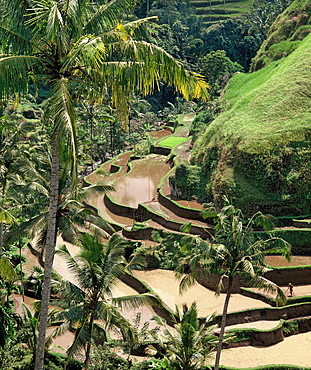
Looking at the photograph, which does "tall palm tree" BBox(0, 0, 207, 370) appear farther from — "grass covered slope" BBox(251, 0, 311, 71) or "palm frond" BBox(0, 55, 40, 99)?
"grass covered slope" BBox(251, 0, 311, 71)

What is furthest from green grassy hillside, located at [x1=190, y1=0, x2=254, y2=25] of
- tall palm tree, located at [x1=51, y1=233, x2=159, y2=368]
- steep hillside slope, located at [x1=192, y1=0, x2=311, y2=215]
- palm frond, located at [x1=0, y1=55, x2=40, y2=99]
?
palm frond, located at [x1=0, y1=55, x2=40, y2=99]

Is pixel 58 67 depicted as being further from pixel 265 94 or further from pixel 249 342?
pixel 265 94

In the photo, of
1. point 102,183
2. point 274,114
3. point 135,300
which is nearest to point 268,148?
point 274,114

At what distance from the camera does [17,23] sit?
9.50 metres

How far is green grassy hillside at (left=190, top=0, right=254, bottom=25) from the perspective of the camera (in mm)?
88375

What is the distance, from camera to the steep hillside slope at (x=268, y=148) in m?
28.3

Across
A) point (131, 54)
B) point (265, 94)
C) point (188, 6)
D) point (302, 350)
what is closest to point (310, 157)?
point (265, 94)

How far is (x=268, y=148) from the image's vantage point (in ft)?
96.3

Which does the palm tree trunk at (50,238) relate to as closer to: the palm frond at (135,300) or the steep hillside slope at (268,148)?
the palm frond at (135,300)

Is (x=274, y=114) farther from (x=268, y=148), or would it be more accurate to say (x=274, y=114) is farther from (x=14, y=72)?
(x=14, y=72)

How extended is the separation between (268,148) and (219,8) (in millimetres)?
71166

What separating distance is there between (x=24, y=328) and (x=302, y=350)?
11.7 meters

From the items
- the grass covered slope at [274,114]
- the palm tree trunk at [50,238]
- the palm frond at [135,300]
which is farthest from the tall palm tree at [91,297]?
the grass covered slope at [274,114]

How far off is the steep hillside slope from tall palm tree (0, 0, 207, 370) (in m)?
19.5
